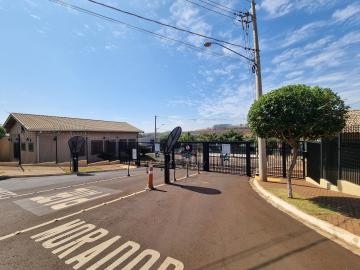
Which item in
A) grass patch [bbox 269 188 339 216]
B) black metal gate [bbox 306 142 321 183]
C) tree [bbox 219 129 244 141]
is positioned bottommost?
grass patch [bbox 269 188 339 216]

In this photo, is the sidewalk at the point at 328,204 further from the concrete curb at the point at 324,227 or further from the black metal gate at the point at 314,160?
the black metal gate at the point at 314,160

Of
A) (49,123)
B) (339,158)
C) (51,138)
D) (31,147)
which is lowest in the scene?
(339,158)

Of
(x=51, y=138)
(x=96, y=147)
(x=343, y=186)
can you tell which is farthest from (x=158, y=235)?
(x=96, y=147)

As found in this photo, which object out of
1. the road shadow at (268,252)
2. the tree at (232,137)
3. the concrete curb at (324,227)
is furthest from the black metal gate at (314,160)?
the tree at (232,137)

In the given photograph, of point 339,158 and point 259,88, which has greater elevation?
point 259,88

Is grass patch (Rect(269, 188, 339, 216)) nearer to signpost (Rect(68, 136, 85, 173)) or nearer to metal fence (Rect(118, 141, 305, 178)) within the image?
metal fence (Rect(118, 141, 305, 178))

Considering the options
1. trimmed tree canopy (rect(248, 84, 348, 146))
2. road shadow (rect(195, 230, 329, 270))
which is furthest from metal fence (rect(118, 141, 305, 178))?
road shadow (rect(195, 230, 329, 270))

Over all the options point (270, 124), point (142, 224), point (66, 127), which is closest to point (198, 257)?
point (142, 224)

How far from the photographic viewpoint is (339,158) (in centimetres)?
959

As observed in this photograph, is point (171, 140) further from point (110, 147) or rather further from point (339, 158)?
point (110, 147)

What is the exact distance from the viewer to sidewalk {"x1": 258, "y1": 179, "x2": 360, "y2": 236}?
5.98 metres

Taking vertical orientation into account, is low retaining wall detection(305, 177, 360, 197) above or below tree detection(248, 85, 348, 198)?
below

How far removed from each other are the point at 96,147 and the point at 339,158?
2416cm

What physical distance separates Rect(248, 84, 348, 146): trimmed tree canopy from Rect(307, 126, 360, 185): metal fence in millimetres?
1800
